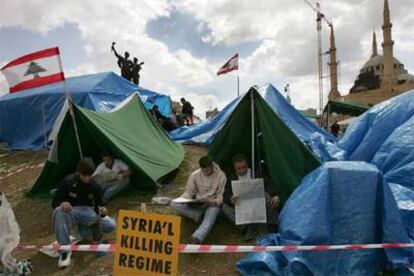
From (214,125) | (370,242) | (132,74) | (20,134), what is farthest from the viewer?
(132,74)

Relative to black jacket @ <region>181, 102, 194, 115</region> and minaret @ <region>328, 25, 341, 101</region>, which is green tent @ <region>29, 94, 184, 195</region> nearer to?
black jacket @ <region>181, 102, 194, 115</region>

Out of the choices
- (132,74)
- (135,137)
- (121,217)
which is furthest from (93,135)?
(132,74)

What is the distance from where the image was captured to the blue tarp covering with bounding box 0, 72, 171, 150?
13.6 meters

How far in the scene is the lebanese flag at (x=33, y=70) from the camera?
258 inches

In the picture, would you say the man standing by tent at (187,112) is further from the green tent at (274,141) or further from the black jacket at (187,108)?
the green tent at (274,141)

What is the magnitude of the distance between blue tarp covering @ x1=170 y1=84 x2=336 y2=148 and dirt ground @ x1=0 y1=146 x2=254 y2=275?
5.93 ft

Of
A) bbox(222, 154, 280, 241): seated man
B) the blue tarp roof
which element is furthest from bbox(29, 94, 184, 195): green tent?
the blue tarp roof

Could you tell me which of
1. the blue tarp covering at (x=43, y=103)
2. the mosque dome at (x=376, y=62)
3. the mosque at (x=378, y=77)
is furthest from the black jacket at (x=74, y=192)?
the mosque dome at (x=376, y=62)

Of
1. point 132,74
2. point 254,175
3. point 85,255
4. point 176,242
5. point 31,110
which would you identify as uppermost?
point 132,74

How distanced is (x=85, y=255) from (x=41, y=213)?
213 cm

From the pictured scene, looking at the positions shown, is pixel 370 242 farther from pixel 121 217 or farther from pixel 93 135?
pixel 93 135

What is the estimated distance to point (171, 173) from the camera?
855cm

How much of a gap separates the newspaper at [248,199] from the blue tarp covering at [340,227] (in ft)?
2.38

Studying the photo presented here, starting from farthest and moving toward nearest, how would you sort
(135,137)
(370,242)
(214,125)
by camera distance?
(214,125) → (135,137) → (370,242)
